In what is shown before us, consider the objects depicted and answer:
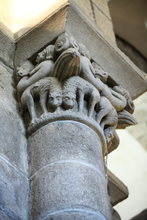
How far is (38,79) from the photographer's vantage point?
262cm

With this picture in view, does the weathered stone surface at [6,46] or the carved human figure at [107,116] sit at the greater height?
the weathered stone surface at [6,46]

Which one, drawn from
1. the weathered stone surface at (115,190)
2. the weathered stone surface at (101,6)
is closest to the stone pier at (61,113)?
the weathered stone surface at (101,6)

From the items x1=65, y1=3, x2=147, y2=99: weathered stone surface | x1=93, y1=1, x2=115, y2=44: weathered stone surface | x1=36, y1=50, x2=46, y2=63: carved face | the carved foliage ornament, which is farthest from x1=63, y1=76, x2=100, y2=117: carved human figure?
x1=93, y1=1, x2=115, y2=44: weathered stone surface

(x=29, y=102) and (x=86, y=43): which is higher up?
(x=29, y=102)

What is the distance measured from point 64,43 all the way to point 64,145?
57 centimetres

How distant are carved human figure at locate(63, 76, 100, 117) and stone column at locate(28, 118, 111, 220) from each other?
0.09 meters

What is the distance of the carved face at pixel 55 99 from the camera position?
245 cm

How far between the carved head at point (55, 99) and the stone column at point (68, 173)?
3.3 inches

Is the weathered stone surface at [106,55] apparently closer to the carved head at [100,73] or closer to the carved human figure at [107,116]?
the carved head at [100,73]

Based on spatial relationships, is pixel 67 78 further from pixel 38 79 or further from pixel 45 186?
pixel 45 186

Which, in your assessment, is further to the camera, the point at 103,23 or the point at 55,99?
the point at 103,23

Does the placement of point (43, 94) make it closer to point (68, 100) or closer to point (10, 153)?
A: point (68, 100)

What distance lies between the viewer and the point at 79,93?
99.4 inches

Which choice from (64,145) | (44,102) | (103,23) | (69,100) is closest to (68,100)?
(69,100)
